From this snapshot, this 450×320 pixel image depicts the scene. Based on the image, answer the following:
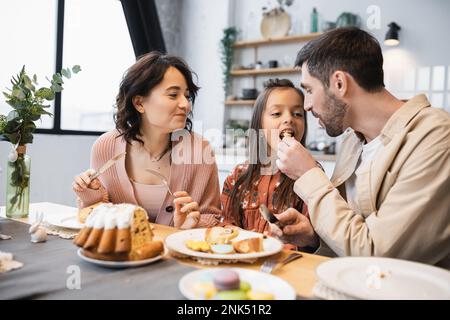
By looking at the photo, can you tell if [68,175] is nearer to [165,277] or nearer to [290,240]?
[290,240]

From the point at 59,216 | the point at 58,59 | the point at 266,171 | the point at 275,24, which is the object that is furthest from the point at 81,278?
the point at 275,24

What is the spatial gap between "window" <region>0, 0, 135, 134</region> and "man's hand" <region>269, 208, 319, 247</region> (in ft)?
9.24

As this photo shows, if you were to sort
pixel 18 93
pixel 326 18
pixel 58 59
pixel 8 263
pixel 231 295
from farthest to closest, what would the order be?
1. pixel 326 18
2. pixel 58 59
3. pixel 18 93
4. pixel 8 263
5. pixel 231 295

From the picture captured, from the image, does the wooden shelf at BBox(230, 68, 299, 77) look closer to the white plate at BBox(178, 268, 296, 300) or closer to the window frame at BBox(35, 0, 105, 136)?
the window frame at BBox(35, 0, 105, 136)

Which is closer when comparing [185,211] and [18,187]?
[185,211]

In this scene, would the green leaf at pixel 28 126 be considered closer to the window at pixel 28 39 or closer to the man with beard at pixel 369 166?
the man with beard at pixel 369 166

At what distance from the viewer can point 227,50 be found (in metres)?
5.08

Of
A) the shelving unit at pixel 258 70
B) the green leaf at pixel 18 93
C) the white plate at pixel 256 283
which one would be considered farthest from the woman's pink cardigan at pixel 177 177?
the shelving unit at pixel 258 70

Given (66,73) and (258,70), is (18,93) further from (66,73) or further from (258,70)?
(258,70)

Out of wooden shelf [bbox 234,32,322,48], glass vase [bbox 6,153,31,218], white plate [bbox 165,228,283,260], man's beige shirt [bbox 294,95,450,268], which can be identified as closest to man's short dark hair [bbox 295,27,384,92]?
man's beige shirt [bbox 294,95,450,268]

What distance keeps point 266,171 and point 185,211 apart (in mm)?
688

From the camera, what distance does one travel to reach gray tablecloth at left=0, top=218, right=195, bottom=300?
2.67 feet

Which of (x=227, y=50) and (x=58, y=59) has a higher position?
(x=227, y=50)

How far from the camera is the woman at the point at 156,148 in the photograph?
175cm
